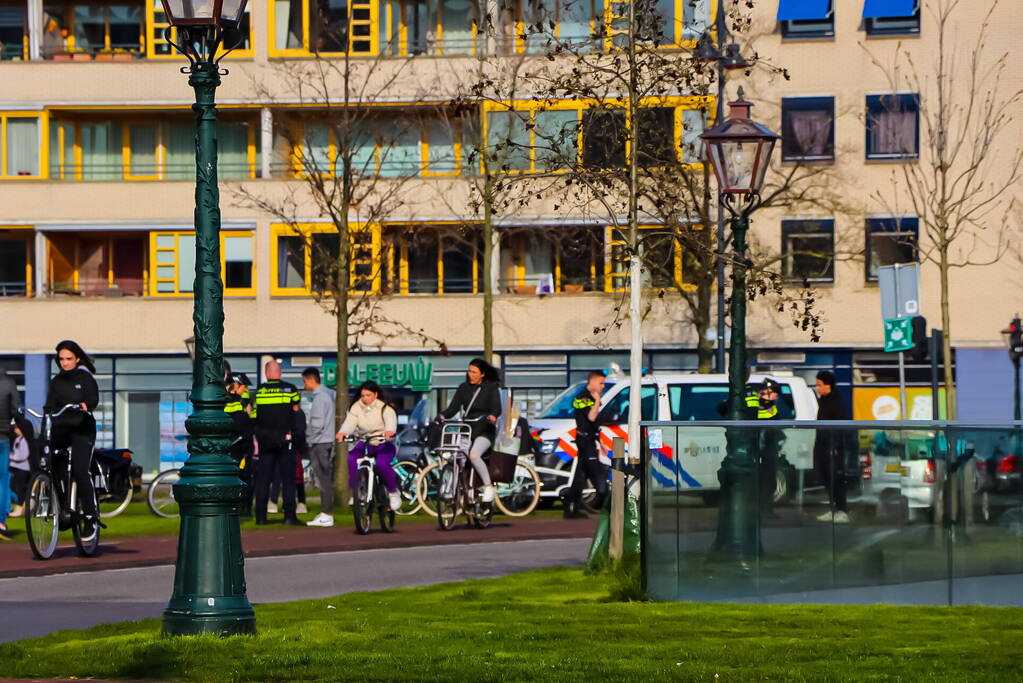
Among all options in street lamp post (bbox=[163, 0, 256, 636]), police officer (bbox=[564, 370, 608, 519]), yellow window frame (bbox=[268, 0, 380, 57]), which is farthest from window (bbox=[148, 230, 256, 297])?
street lamp post (bbox=[163, 0, 256, 636])

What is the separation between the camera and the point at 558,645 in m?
10.9

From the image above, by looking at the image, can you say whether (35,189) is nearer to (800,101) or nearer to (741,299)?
(800,101)

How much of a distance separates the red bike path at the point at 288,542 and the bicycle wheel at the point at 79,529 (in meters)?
0.10

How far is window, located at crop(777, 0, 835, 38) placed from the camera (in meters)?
46.2

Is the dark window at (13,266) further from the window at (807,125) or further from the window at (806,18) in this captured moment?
the window at (806,18)

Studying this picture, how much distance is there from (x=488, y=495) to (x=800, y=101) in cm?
2499

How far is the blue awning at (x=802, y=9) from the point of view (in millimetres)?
46188

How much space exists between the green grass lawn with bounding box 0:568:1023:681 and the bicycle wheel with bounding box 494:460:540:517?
41.0 ft

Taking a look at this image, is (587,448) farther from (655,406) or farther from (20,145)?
(20,145)

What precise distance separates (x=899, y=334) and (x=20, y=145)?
89.0 feet

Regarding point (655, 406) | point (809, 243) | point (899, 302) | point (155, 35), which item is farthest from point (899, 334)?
point (155, 35)

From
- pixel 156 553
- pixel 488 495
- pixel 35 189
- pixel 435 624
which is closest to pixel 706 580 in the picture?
pixel 435 624

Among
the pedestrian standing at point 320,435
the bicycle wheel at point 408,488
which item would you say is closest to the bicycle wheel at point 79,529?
the pedestrian standing at point 320,435

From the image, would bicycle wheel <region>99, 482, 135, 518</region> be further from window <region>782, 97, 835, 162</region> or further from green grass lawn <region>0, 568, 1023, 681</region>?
window <region>782, 97, 835, 162</region>
